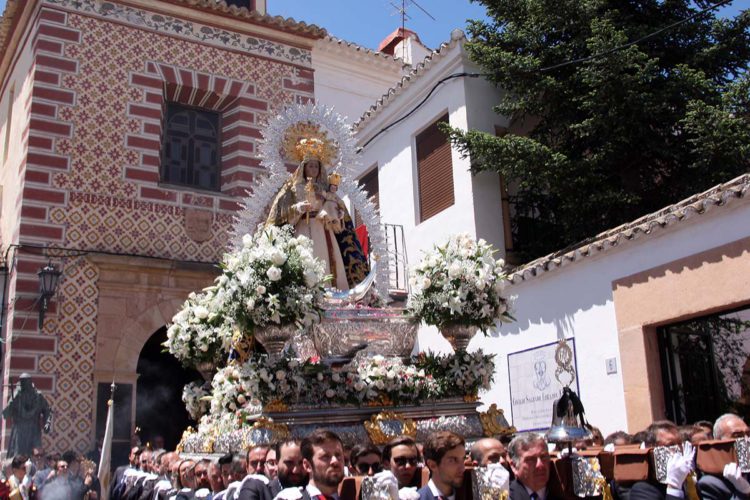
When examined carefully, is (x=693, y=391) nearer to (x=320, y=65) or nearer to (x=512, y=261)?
(x=512, y=261)

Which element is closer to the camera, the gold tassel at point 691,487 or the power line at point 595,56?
the gold tassel at point 691,487

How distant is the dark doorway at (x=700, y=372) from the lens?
29.2 feet

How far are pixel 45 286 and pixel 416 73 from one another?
7.13 metres

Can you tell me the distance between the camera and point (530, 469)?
372 cm

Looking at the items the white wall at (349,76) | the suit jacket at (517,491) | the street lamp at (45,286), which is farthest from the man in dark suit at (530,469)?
the white wall at (349,76)

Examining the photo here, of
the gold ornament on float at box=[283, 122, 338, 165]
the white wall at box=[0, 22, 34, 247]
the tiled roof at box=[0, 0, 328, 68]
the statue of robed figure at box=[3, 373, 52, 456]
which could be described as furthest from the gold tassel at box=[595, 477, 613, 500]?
the tiled roof at box=[0, 0, 328, 68]

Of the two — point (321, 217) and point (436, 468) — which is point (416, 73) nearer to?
point (321, 217)

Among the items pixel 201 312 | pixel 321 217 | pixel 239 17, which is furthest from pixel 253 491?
pixel 239 17

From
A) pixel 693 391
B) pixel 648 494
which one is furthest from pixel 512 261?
pixel 648 494

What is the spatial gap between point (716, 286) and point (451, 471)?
5.73 meters

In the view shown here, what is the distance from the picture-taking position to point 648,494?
3.73 m

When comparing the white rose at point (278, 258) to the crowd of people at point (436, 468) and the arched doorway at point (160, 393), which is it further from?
the arched doorway at point (160, 393)

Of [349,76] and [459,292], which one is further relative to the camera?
[349,76]

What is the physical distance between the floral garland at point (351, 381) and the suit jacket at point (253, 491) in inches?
61.6
